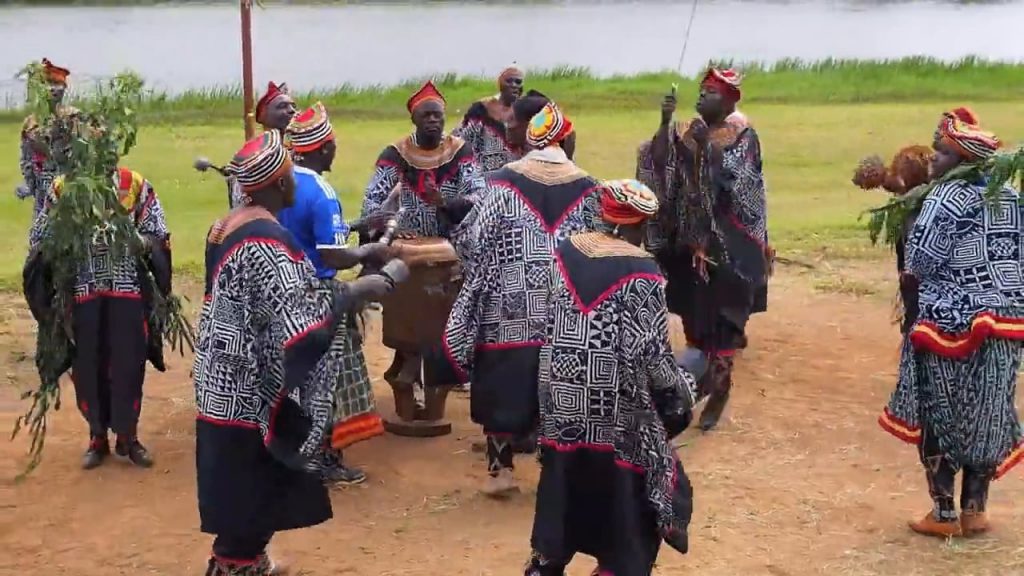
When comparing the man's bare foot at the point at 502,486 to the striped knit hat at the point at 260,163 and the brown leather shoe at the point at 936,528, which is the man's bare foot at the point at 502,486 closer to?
the brown leather shoe at the point at 936,528

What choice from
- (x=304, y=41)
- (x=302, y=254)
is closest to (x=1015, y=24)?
(x=304, y=41)

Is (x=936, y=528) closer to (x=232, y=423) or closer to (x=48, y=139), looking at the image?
(x=232, y=423)

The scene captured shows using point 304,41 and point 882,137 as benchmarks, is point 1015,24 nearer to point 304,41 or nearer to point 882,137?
point 304,41

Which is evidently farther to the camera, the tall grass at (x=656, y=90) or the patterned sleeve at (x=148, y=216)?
the tall grass at (x=656, y=90)

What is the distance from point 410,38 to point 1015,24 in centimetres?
1989

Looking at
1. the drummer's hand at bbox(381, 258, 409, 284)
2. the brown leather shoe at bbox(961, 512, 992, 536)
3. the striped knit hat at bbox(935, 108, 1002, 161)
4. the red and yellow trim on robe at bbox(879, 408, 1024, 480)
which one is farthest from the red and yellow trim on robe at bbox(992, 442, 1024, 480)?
the drummer's hand at bbox(381, 258, 409, 284)

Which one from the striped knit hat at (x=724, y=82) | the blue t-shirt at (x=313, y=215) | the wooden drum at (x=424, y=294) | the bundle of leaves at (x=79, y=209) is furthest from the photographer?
the striped knit hat at (x=724, y=82)

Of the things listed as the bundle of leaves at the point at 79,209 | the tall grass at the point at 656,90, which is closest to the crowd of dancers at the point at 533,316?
the bundle of leaves at the point at 79,209

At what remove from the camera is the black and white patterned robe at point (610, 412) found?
465 cm

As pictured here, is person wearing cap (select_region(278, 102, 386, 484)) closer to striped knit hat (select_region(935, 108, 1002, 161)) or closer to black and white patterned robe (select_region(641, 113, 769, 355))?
black and white patterned robe (select_region(641, 113, 769, 355))

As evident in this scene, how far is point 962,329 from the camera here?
5738 millimetres

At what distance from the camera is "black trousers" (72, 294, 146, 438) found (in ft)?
22.1

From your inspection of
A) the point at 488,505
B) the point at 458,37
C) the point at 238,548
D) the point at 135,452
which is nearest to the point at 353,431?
the point at 238,548

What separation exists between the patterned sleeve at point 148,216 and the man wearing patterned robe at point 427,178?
1.08 metres
